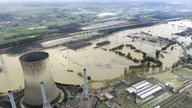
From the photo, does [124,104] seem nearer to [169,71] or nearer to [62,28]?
[169,71]

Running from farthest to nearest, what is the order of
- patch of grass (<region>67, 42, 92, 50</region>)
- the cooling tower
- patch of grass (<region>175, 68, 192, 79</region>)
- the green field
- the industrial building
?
patch of grass (<region>67, 42, 92, 50</region>) → patch of grass (<region>175, 68, 192, 79</region>) → the green field → the industrial building → the cooling tower

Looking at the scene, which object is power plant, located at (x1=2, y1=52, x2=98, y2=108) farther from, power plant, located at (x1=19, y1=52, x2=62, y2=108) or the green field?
the green field

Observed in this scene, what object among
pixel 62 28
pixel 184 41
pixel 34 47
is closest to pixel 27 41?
pixel 34 47

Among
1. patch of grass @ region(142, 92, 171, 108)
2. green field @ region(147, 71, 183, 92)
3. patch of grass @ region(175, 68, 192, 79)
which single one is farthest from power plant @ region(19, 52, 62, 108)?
patch of grass @ region(175, 68, 192, 79)

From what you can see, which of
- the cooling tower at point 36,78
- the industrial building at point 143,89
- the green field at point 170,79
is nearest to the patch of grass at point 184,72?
the green field at point 170,79

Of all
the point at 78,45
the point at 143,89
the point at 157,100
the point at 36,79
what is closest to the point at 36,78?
the point at 36,79
